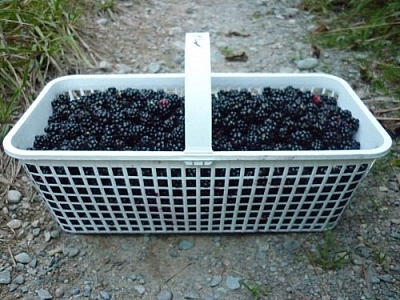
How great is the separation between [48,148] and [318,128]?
0.66 metres

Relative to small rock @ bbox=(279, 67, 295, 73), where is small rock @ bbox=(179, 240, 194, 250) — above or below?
above

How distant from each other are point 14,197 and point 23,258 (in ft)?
0.70

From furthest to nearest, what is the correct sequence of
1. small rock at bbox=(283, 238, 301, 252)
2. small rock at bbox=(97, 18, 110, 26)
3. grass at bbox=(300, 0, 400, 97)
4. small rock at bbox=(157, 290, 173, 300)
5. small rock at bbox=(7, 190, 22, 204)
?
small rock at bbox=(97, 18, 110, 26), grass at bbox=(300, 0, 400, 97), small rock at bbox=(7, 190, 22, 204), small rock at bbox=(283, 238, 301, 252), small rock at bbox=(157, 290, 173, 300)

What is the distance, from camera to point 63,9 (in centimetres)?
194

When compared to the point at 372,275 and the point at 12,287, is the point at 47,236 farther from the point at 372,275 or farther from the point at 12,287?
the point at 372,275

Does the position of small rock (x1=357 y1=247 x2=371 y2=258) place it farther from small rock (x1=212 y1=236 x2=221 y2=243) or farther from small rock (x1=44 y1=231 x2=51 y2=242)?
small rock (x1=44 y1=231 x2=51 y2=242)

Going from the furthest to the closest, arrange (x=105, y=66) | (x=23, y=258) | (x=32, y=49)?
(x=105, y=66) → (x=32, y=49) → (x=23, y=258)

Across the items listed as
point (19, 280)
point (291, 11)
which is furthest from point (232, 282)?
point (291, 11)

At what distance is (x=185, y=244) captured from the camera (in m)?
1.18

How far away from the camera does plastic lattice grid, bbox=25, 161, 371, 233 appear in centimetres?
101

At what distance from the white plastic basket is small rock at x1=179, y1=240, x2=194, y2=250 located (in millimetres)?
28

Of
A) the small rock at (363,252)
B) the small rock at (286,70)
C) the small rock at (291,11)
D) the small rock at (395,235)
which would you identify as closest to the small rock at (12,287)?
the small rock at (363,252)

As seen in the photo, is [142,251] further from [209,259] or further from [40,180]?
[40,180]

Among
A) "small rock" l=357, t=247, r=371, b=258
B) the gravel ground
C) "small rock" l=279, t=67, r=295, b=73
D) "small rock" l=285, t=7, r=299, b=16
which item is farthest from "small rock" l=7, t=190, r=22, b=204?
"small rock" l=285, t=7, r=299, b=16
